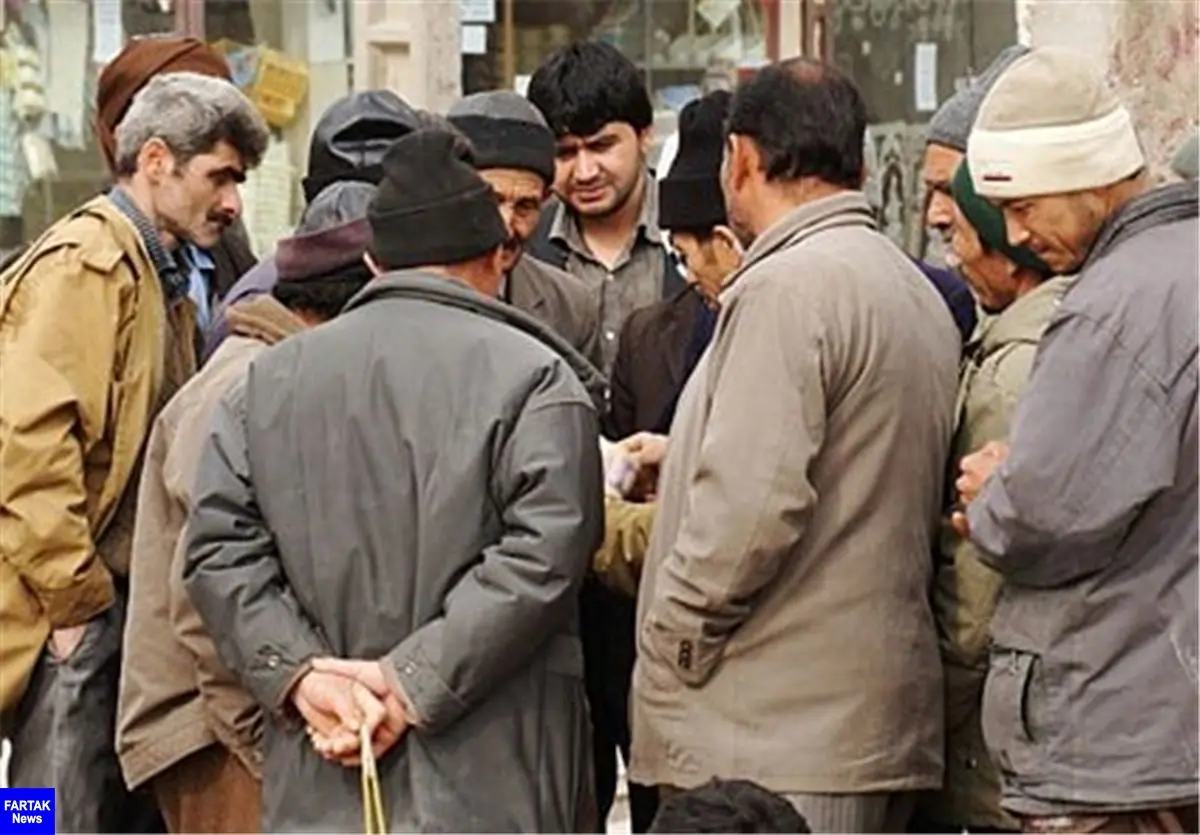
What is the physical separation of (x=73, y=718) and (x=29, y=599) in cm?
25

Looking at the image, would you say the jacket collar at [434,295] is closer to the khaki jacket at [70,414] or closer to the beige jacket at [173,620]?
the beige jacket at [173,620]

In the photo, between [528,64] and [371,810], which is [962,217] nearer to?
[371,810]

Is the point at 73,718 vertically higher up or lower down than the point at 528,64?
lower down

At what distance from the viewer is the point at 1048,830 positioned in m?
4.93

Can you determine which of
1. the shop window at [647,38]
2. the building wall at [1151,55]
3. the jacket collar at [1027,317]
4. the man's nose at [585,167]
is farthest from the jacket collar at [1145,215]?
the shop window at [647,38]

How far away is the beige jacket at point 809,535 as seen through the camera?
16.6 feet

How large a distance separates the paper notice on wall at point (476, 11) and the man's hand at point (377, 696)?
6.29 m

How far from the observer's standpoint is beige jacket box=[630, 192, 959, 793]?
5051 mm

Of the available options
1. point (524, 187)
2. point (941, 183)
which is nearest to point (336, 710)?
point (524, 187)

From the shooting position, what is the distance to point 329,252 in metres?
5.65

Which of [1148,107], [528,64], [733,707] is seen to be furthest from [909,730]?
[528,64]

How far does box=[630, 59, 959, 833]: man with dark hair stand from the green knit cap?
0.14m

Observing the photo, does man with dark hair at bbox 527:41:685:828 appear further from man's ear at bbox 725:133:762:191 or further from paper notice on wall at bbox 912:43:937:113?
paper notice on wall at bbox 912:43:937:113

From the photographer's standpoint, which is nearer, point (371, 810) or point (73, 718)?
point (371, 810)
